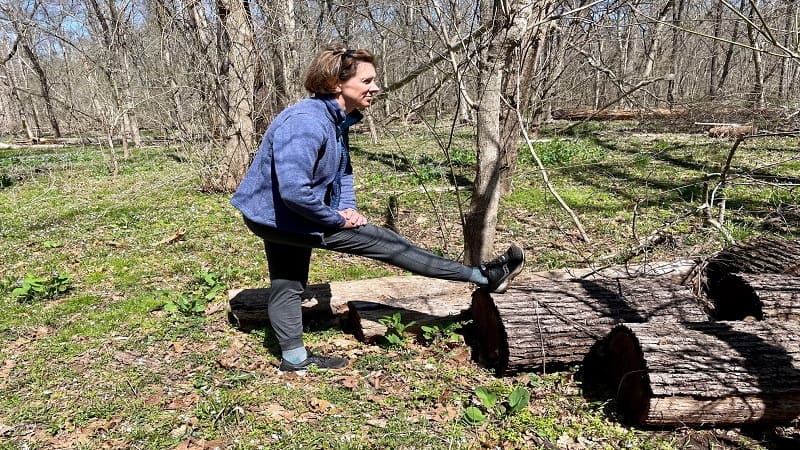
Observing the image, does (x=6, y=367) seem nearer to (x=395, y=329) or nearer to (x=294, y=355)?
(x=294, y=355)

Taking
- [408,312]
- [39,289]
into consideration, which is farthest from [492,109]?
[39,289]

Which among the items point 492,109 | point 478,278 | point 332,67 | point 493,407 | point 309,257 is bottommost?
point 493,407

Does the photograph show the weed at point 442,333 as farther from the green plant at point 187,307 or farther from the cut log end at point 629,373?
the green plant at point 187,307

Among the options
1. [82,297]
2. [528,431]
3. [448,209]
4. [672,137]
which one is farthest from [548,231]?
[672,137]

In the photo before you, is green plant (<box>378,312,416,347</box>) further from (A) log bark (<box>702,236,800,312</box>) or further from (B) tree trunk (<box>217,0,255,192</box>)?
(B) tree trunk (<box>217,0,255,192</box>)

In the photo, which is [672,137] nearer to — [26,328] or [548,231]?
[548,231]

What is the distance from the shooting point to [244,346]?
151 inches

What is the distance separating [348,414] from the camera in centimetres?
296

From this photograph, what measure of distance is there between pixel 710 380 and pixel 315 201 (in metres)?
2.33

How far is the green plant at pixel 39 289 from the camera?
4.68 metres

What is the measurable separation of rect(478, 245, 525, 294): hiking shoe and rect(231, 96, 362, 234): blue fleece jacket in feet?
3.72

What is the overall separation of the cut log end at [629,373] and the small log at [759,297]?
3.68ft

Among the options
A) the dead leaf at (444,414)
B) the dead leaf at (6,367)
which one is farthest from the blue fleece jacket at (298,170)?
the dead leaf at (6,367)

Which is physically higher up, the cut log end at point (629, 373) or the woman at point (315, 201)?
the woman at point (315, 201)
